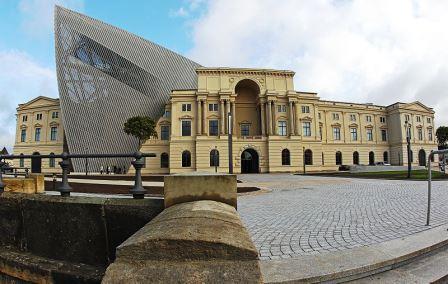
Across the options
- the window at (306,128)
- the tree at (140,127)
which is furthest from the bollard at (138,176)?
the window at (306,128)

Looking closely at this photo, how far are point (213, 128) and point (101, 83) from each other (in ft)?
71.2

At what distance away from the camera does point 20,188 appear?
22.7ft

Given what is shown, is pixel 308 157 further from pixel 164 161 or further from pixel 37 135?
pixel 37 135

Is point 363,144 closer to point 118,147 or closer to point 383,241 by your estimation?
point 118,147

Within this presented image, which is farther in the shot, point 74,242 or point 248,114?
point 248,114

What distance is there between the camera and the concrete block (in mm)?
3525

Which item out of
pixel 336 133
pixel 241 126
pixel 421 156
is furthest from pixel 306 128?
pixel 421 156

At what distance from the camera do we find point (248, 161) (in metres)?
52.2

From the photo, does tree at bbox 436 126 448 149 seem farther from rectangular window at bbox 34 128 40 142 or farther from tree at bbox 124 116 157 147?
rectangular window at bbox 34 128 40 142

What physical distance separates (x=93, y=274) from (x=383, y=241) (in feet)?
14.6

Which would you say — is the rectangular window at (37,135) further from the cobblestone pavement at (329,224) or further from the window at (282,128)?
the cobblestone pavement at (329,224)

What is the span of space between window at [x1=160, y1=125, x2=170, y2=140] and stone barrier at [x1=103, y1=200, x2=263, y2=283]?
53.9 m

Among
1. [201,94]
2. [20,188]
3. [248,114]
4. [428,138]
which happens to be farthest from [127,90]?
[428,138]

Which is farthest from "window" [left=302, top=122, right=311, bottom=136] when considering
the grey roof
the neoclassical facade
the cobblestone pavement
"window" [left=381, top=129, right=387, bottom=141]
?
the cobblestone pavement
